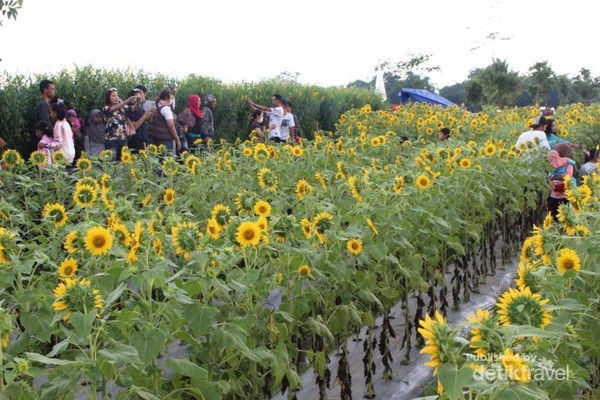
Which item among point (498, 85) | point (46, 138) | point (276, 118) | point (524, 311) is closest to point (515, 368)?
point (524, 311)

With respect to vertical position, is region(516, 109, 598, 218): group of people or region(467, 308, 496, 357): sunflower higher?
region(467, 308, 496, 357): sunflower

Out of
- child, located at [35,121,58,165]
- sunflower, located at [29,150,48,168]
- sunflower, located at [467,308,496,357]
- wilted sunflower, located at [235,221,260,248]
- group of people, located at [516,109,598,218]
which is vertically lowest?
group of people, located at [516,109,598,218]

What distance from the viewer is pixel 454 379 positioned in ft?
4.27

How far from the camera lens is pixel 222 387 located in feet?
7.14

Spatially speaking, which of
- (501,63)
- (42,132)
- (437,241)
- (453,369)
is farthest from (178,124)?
(501,63)

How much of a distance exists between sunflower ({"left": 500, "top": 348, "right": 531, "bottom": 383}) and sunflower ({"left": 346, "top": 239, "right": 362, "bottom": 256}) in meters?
1.62

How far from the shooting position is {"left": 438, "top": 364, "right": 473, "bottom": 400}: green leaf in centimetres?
129

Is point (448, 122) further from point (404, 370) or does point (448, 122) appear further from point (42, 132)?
point (404, 370)

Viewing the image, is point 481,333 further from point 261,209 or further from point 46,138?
point 46,138

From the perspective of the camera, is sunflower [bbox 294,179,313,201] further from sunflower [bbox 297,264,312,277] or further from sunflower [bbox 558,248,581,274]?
sunflower [bbox 558,248,581,274]

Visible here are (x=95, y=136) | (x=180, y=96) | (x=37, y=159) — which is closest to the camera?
(x=37, y=159)

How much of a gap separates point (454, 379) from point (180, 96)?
10923 mm

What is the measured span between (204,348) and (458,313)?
273 cm


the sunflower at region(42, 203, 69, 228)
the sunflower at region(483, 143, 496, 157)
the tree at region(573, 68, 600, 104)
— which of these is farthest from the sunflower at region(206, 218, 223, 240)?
the tree at region(573, 68, 600, 104)
